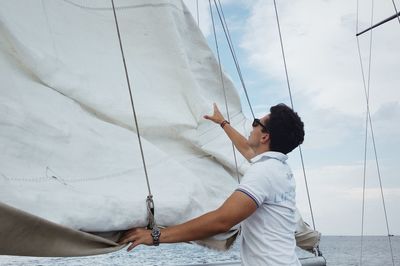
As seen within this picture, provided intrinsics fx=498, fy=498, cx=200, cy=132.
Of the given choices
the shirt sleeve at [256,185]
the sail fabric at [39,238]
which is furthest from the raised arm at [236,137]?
the sail fabric at [39,238]

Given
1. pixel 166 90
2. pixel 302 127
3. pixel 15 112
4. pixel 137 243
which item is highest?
pixel 166 90

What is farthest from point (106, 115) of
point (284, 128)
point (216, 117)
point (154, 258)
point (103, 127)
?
point (154, 258)

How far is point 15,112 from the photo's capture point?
1731 mm

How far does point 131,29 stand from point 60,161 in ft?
3.73

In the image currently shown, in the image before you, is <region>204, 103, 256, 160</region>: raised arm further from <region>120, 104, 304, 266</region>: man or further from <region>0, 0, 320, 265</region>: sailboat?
<region>120, 104, 304, 266</region>: man

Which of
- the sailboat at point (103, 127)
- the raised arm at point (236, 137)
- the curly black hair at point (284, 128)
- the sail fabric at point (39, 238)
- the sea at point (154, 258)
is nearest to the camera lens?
the sail fabric at point (39, 238)

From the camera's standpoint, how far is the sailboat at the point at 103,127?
1546mm

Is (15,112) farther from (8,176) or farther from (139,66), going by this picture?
(139,66)

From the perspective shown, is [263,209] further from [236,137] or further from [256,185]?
[236,137]

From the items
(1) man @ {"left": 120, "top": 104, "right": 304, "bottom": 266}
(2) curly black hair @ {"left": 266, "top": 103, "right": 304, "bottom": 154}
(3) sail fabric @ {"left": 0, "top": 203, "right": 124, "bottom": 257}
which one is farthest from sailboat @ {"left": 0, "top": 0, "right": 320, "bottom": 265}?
(2) curly black hair @ {"left": 266, "top": 103, "right": 304, "bottom": 154}

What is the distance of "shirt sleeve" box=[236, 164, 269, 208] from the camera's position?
1618 mm

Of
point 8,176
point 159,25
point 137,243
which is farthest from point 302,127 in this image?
point 159,25

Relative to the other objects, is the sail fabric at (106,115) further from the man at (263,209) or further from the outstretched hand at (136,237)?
the man at (263,209)

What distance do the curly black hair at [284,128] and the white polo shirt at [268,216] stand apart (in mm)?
49
